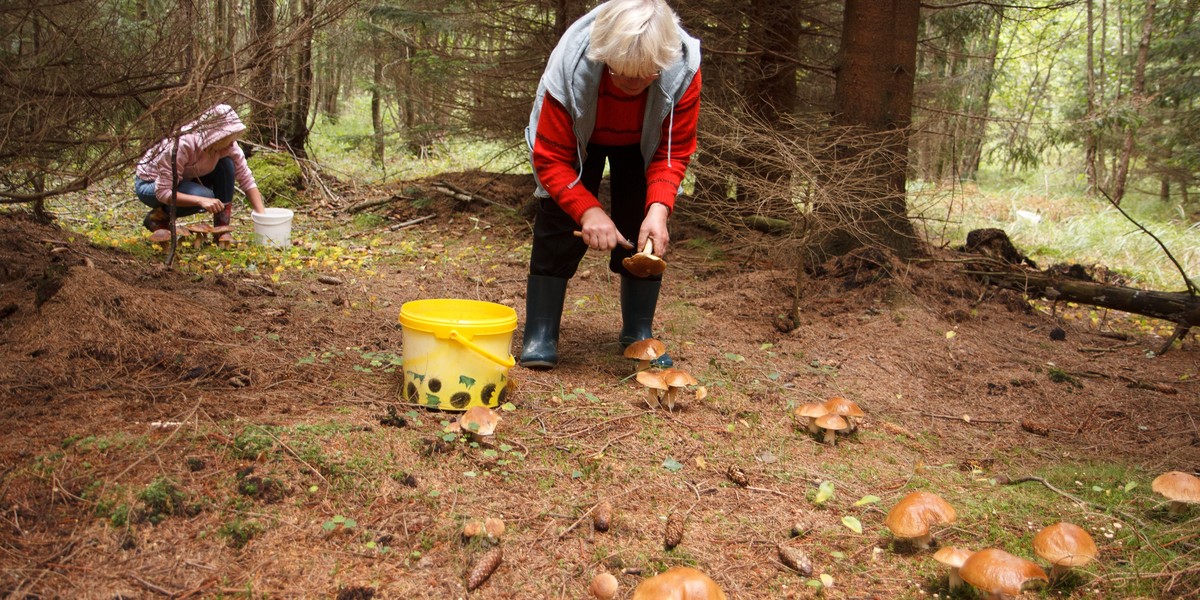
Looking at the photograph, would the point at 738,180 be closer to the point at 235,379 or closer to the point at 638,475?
the point at 638,475

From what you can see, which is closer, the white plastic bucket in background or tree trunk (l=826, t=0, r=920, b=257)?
tree trunk (l=826, t=0, r=920, b=257)

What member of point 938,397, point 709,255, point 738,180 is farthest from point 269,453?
point 709,255

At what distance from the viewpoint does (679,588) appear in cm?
184

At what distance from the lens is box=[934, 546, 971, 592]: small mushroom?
207 cm

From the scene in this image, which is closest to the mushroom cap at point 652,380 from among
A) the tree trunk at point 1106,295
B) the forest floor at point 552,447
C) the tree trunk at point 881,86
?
the forest floor at point 552,447

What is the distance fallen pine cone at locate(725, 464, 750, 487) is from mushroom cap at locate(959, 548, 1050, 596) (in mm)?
820

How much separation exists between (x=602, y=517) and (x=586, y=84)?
1.67m

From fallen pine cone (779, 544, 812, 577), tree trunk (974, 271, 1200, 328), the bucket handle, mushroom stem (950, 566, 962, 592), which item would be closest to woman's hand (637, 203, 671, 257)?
the bucket handle

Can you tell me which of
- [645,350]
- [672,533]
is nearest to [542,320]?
[645,350]

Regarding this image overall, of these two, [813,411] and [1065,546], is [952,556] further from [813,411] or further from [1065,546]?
[813,411]

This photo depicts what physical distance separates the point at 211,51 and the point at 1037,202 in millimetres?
11781

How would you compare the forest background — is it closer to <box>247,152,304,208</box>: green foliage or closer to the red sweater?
the red sweater

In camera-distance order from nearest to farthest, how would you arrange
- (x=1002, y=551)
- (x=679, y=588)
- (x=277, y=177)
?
(x=679, y=588), (x=1002, y=551), (x=277, y=177)

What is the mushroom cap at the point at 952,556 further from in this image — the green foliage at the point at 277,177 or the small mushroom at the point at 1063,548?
the green foliage at the point at 277,177
